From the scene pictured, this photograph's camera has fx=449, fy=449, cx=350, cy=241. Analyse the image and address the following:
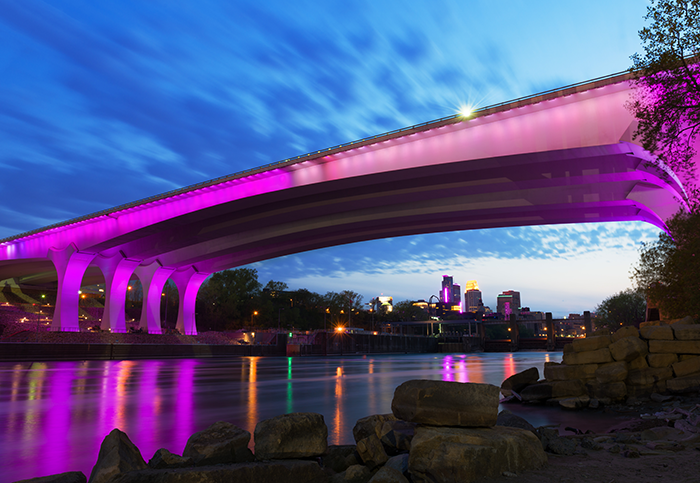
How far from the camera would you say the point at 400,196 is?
40625mm

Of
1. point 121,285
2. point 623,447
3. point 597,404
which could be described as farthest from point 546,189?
point 121,285

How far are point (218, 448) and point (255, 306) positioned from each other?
3998 inches

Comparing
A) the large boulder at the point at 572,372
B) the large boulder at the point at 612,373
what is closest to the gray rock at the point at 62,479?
the large boulder at the point at 572,372

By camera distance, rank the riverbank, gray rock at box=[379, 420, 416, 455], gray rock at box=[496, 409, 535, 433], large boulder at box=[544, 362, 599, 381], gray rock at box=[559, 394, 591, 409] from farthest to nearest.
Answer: the riverbank < large boulder at box=[544, 362, 599, 381] < gray rock at box=[559, 394, 591, 409] < gray rock at box=[496, 409, 535, 433] < gray rock at box=[379, 420, 416, 455]

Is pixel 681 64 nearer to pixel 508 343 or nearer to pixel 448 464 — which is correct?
pixel 448 464

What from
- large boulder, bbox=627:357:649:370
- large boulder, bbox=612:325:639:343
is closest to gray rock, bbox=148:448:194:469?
large boulder, bbox=627:357:649:370

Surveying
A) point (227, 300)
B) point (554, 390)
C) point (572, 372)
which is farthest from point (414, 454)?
point (227, 300)

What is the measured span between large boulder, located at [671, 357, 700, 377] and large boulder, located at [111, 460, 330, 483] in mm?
11574

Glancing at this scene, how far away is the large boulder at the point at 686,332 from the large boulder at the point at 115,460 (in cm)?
1319

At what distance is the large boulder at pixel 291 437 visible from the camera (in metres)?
4.62

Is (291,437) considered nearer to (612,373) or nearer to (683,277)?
(612,373)

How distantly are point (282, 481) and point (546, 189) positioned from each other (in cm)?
3987

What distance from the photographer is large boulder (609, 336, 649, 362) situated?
39.6 ft

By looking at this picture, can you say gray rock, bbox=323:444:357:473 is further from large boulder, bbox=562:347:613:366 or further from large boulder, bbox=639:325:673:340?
large boulder, bbox=639:325:673:340
